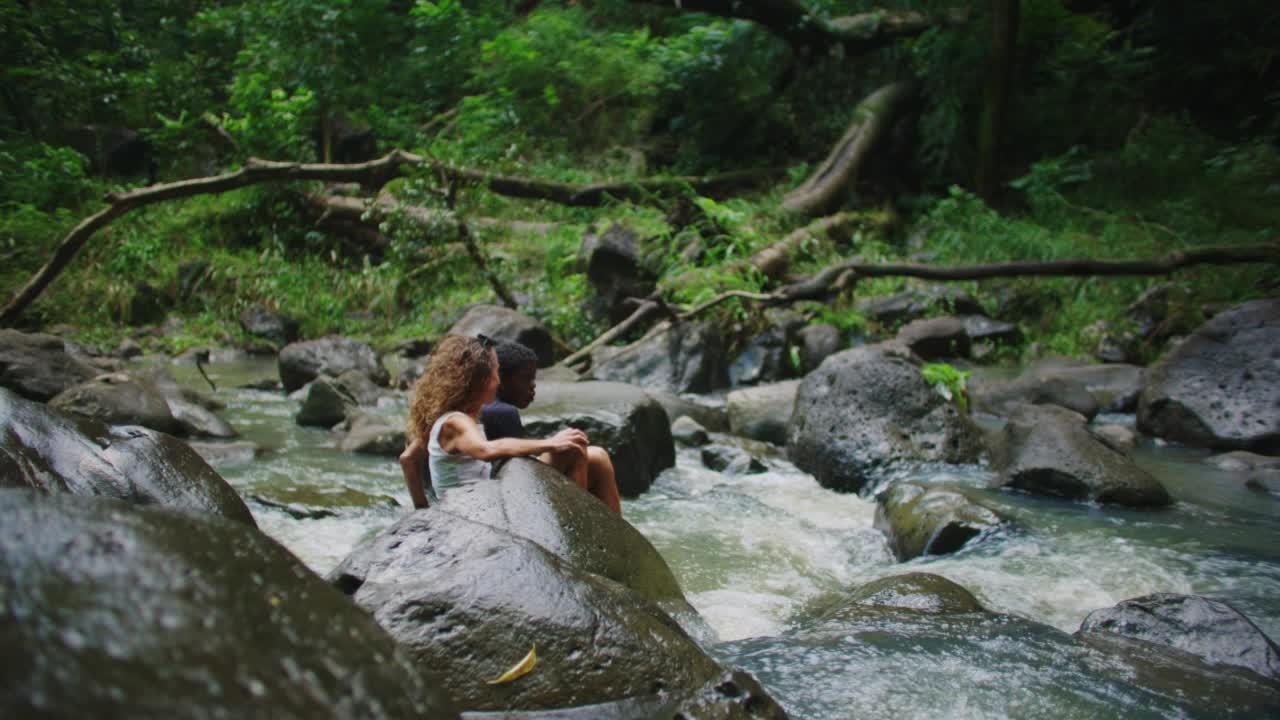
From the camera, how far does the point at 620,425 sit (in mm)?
5402

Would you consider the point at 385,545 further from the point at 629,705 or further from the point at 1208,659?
the point at 1208,659

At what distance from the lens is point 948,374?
266 inches

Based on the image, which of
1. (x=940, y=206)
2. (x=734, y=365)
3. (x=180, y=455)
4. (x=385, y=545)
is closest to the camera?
(x=385, y=545)

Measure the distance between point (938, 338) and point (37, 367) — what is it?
340 inches

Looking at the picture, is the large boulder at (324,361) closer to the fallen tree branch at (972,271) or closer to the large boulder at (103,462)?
the fallen tree branch at (972,271)

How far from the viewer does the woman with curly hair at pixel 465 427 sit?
350cm

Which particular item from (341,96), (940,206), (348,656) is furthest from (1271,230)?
(341,96)

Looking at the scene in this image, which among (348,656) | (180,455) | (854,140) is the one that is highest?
(854,140)

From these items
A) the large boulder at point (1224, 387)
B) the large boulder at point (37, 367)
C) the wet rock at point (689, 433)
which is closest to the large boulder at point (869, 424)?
the wet rock at point (689, 433)

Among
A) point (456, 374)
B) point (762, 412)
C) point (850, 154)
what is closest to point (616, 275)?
point (762, 412)

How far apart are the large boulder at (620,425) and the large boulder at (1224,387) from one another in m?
4.16

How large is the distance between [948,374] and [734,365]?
108 inches

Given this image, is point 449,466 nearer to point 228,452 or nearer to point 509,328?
point 228,452

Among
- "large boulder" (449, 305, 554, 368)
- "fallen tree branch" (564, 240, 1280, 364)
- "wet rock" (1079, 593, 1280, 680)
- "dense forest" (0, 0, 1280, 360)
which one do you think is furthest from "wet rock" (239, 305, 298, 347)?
"wet rock" (1079, 593, 1280, 680)
